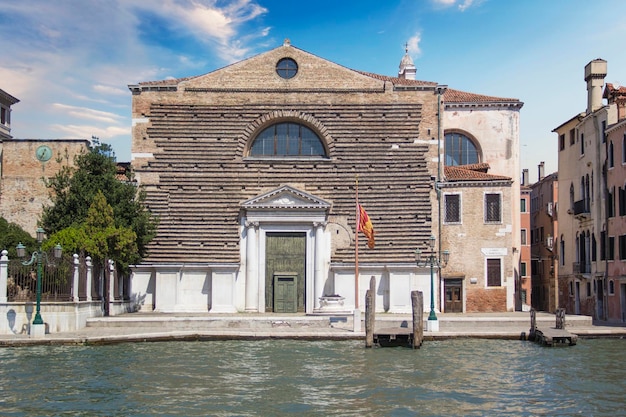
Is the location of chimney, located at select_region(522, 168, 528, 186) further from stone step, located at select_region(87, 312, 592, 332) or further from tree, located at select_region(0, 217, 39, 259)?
tree, located at select_region(0, 217, 39, 259)

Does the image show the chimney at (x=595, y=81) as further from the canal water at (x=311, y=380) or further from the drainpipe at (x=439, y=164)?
the canal water at (x=311, y=380)

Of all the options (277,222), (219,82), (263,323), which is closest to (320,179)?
(277,222)

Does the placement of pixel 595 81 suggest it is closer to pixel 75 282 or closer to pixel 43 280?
pixel 75 282

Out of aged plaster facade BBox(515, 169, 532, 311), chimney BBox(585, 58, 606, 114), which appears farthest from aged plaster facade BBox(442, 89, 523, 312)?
aged plaster facade BBox(515, 169, 532, 311)

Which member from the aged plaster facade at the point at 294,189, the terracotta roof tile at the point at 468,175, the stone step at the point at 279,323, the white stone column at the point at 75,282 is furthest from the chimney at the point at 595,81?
the white stone column at the point at 75,282

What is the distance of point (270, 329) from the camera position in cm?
2772

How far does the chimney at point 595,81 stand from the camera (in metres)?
36.5

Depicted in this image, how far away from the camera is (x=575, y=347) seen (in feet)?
81.3

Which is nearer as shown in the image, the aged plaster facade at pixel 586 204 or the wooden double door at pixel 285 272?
the aged plaster facade at pixel 586 204

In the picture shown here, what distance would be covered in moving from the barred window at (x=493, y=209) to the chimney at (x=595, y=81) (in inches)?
226

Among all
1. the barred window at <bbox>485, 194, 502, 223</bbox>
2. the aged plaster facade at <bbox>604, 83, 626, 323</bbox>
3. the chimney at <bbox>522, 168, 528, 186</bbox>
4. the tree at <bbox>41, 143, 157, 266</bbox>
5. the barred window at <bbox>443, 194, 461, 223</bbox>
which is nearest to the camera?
the tree at <bbox>41, 143, 157, 266</bbox>

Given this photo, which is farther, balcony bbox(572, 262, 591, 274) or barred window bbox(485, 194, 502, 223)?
balcony bbox(572, 262, 591, 274)

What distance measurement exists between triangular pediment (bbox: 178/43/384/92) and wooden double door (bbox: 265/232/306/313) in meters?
6.42

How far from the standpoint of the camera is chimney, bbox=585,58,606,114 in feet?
120
